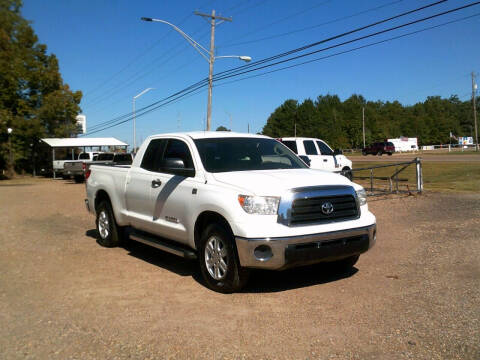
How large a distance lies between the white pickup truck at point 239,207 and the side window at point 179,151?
0.7 inches

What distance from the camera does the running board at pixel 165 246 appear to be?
5932mm

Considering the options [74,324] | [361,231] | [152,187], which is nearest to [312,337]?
[361,231]

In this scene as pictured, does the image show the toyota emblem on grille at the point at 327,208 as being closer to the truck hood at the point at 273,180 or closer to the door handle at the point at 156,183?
the truck hood at the point at 273,180

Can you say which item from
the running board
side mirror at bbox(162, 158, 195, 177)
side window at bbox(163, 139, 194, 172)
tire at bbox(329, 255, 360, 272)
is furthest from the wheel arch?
tire at bbox(329, 255, 360, 272)

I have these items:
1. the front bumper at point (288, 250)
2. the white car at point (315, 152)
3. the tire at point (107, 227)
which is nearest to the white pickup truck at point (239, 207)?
the front bumper at point (288, 250)

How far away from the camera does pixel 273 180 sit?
5473 mm

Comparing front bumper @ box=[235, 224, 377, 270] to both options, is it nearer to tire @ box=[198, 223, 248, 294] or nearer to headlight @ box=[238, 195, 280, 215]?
tire @ box=[198, 223, 248, 294]

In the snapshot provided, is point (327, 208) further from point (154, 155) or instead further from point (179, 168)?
point (154, 155)

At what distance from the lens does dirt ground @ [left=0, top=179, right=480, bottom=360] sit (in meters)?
4.00

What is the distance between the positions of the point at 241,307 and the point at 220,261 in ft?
2.21

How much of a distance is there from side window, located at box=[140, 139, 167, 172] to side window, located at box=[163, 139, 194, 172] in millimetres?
152

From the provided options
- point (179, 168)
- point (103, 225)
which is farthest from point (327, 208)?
point (103, 225)

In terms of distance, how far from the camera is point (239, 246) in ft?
16.9

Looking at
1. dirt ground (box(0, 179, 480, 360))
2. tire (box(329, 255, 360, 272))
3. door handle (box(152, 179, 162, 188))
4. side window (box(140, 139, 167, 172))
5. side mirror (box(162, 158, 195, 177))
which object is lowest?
dirt ground (box(0, 179, 480, 360))
